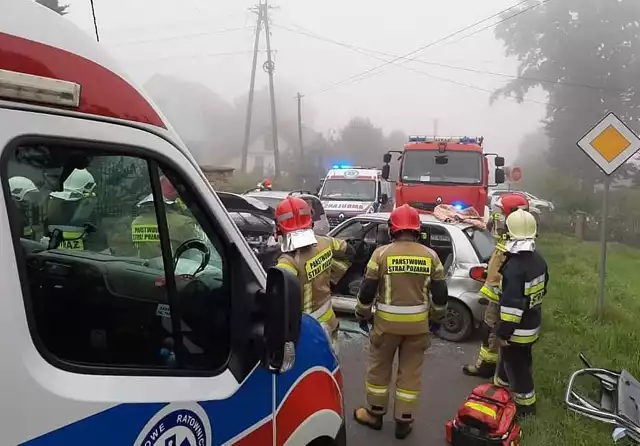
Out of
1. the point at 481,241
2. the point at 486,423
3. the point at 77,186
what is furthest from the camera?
the point at 481,241

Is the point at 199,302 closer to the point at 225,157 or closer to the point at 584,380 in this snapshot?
the point at 584,380

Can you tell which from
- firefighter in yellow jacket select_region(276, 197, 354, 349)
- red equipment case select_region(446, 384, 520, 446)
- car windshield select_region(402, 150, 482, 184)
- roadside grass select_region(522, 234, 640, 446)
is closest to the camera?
red equipment case select_region(446, 384, 520, 446)

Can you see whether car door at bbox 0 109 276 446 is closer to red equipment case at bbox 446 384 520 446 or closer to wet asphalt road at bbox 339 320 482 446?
red equipment case at bbox 446 384 520 446

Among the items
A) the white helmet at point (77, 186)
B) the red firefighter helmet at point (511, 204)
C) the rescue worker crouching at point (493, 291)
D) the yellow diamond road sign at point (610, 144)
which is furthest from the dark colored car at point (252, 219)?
the white helmet at point (77, 186)

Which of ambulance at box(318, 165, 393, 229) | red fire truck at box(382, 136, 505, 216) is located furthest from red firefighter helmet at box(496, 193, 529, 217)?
ambulance at box(318, 165, 393, 229)

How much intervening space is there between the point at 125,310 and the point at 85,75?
2.20 ft

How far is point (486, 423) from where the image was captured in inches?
164

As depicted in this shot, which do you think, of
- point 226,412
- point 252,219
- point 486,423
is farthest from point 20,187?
point 252,219

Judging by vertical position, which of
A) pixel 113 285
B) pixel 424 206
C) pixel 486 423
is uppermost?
pixel 113 285

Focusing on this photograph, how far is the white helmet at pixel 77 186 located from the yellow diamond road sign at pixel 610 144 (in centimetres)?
615

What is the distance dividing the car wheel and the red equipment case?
2613 millimetres

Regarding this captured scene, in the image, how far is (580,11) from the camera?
122 feet

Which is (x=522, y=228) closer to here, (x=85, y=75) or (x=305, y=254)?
(x=305, y=254)

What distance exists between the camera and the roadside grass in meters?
4.66
